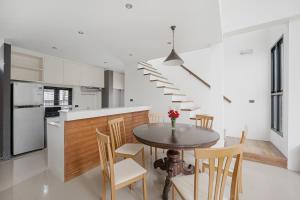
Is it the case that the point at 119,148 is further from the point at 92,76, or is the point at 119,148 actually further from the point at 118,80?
the point at 118,80

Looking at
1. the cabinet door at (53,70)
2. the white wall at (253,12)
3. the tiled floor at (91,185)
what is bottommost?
the tiled floor at (91,185)

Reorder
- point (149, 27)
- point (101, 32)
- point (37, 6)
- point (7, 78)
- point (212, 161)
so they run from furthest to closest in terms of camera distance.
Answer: point (7, 78) < point (101, 32) < point (149, 27) < point (37, 6) < point (212, 161)

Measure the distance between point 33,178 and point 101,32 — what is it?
102 inches

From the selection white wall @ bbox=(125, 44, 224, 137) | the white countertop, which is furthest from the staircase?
the white countertop

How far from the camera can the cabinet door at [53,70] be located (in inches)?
144

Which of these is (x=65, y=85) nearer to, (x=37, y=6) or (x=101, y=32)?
(x=101, y=32)

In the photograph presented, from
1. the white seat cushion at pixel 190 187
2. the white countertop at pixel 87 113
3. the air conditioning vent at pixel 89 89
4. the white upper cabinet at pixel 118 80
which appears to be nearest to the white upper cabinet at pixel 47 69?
the air conditioning vent at pixel 89 89

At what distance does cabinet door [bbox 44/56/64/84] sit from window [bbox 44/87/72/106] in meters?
Answer: 0.30

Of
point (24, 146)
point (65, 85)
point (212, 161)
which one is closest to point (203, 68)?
point (212, 161)

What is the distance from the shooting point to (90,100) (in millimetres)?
5117

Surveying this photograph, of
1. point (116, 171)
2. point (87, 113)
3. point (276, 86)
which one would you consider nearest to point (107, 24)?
point (87, 113)

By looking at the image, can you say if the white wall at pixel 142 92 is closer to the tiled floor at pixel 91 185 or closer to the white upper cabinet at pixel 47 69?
the white upper cabinet at pixel 47 69

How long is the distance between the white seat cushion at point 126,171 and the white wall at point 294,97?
269cm

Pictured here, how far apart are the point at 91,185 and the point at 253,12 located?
4.12 m
